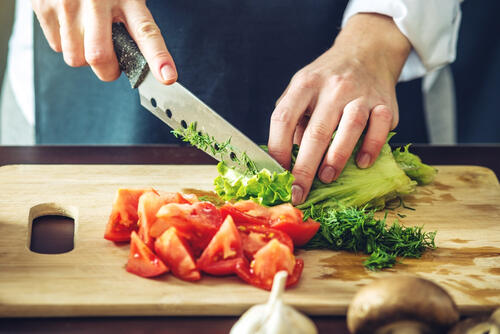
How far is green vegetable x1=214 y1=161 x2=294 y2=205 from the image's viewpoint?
2.58 meters

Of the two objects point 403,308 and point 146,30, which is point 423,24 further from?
point 403,308

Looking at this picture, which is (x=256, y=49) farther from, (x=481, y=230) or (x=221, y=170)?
(x=481, y=230)

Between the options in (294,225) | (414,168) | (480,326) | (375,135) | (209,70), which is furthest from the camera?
(209,70)

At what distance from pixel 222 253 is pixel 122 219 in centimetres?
50

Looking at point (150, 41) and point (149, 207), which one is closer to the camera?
point (149, 207)

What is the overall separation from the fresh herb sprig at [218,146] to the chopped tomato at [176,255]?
2.10 ft

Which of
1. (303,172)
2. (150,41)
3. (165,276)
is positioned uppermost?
(150,41)

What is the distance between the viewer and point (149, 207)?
234 cm

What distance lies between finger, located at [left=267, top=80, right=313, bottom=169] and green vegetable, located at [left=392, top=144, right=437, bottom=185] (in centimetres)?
66

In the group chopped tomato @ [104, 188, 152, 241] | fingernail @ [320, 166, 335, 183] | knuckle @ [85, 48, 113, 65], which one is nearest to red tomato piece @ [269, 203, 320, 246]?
fingernail @ [320, 166, 335, 183]

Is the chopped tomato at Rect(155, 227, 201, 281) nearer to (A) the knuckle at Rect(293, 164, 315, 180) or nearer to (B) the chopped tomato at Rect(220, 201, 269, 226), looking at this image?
(B) the chopped tomato at Rect(220, 201, 269, 226)

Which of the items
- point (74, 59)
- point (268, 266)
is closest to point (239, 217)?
point (268, 266)

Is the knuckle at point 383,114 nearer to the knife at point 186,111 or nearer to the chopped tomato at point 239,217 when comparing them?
the knife at point 186,111

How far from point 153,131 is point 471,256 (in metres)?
2.14
